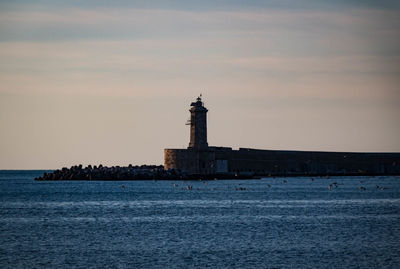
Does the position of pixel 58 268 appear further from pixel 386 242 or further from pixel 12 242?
pixel 386 242

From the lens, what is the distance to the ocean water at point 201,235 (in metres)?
32.3

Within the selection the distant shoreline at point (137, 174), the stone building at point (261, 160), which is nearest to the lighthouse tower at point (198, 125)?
the stone building at point (261, 160)

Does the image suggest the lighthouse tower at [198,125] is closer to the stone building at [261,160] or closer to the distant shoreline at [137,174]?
the stone building at [261,160]

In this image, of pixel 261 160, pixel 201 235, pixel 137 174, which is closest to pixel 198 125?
pixel 137 174

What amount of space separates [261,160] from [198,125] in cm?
2396

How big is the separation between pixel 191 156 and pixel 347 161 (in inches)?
1454

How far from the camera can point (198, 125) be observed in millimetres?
107312

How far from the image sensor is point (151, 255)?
33656mm

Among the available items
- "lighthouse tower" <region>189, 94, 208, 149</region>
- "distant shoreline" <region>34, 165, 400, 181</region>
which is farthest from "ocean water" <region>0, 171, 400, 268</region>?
"distant shoreline" <region>34, 165, 400, 181</region>

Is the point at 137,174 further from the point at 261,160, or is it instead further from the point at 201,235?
the point at 201,235

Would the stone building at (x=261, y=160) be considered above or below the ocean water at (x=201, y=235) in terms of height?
above

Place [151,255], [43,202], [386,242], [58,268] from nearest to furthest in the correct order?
1. [58,268]
2. [151,255]
3. [386,242]
4. [43,202]

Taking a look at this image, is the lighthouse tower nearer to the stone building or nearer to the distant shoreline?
the stone building

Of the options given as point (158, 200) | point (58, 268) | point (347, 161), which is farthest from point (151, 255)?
point (347, 161)
